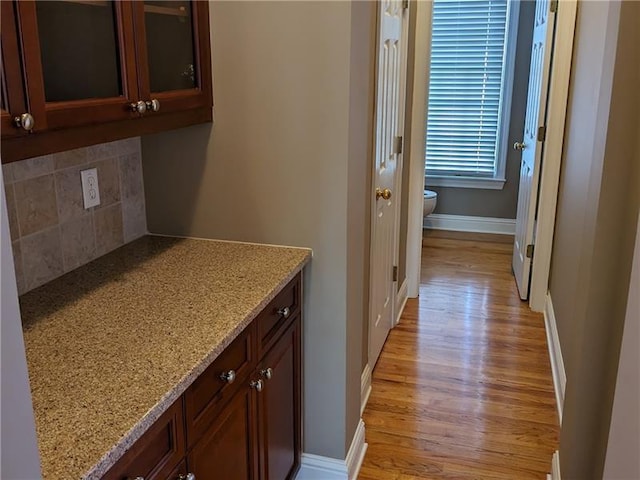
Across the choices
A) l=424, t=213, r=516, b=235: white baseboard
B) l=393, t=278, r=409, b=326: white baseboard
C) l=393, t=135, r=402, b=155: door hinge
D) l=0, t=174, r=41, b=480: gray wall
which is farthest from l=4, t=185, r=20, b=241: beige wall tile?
l=424, t=213, r=516, b=235: white baseboard

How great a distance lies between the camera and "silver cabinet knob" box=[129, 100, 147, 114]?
145cm

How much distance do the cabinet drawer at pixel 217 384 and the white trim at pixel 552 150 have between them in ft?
8.42

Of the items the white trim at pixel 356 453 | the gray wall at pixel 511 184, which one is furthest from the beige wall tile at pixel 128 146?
the gray wall at pixel 511 184

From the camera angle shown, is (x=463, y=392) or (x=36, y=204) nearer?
(x=36, y=204)

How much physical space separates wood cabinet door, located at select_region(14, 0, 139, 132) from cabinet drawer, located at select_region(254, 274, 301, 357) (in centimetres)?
64

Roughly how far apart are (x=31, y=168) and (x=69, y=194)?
16 cm

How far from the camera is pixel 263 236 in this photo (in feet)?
6.53

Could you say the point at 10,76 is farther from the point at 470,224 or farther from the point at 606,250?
the point at 470,224

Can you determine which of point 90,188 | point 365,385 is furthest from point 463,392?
point 90,188

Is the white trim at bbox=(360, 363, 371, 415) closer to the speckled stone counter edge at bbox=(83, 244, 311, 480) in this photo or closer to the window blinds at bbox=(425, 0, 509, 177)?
the speckled stone counter edge at bbox=(83, 244, 311, 480)

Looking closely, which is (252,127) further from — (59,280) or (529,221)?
(529,221)

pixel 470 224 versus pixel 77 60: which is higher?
pixel 77 60

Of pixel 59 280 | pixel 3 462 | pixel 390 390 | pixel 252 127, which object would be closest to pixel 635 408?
pixel 3 462

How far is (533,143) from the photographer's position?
3.80m
